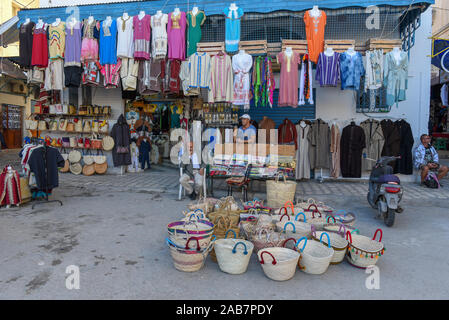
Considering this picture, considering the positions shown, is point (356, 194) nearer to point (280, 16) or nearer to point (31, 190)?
point (280, 16)

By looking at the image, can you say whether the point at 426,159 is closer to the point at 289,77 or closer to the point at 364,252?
the point at 289,77

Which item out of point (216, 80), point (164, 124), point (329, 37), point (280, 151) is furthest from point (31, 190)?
point (329, 37)

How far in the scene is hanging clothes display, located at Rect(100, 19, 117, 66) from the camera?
27.5 feet

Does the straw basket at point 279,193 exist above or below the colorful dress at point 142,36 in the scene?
below

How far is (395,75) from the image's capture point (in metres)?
7.34

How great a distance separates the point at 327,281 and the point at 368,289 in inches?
14.3

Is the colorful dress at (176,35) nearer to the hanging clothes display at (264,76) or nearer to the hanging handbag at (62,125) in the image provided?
the hanging clothes display at (264,76)

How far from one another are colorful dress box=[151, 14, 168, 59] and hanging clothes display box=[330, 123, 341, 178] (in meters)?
4.97

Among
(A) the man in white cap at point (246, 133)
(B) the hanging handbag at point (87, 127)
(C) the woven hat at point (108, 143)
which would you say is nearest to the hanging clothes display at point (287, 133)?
(A) the man in white cap at point (246, 133)

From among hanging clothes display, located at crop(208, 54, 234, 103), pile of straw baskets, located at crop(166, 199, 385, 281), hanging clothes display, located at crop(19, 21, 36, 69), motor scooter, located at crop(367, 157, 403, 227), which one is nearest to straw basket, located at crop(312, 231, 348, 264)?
pile of straw baskets, located at crop(166, 199, 385, 281)

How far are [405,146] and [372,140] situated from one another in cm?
85

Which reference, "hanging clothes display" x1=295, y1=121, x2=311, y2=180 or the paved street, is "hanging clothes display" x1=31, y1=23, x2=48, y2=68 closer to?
the paved street

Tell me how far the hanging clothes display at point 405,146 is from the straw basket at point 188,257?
7.49m

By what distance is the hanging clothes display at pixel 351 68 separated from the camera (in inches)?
289
